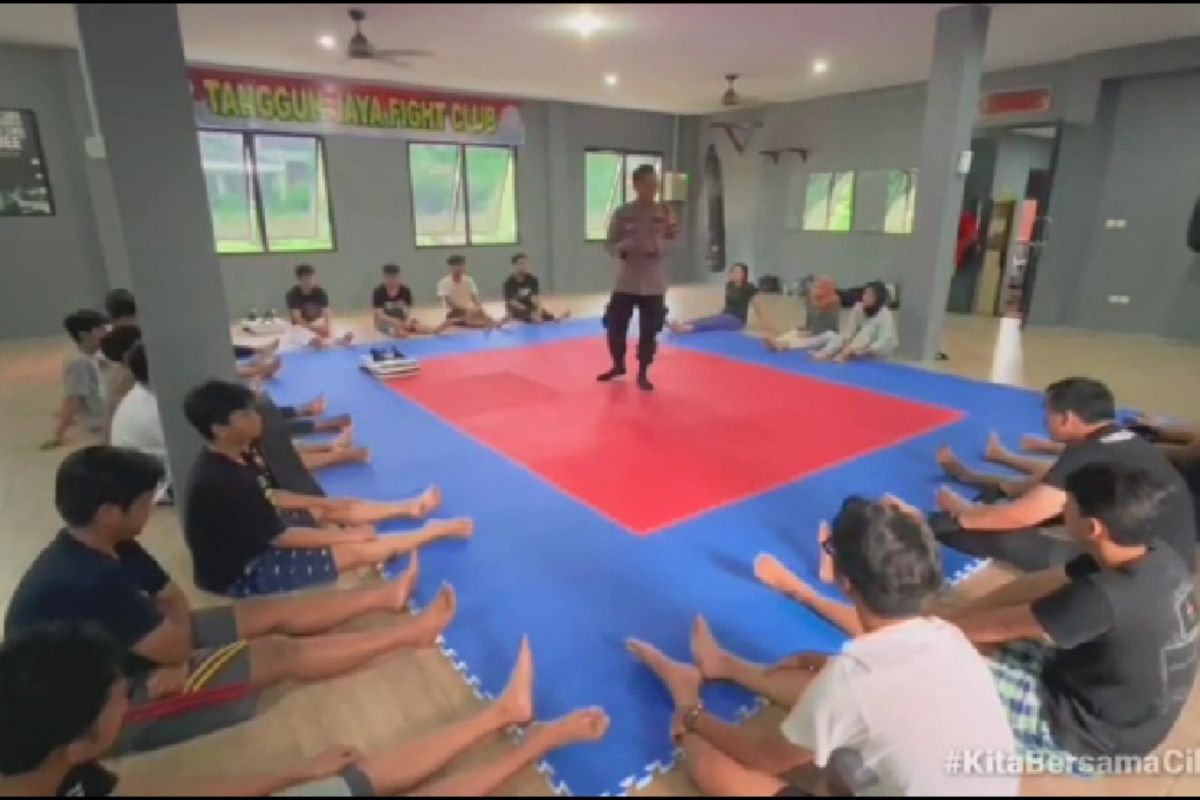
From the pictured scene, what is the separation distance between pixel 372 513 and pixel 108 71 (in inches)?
75.0

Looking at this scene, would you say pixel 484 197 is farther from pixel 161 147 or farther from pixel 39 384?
pixel 161 147

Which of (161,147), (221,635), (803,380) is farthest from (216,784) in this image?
(803,380)

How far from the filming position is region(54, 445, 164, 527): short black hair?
1700 mm

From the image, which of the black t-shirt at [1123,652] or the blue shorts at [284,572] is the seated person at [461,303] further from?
the black t-shirt at [1123,652]

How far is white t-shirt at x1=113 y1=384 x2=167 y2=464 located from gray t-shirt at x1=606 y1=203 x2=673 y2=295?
125 inches

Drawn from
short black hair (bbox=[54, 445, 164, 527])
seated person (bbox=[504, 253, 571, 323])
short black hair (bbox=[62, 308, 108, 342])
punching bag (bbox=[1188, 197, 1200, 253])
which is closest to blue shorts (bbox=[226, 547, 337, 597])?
short black hair (bbox=[54, 445, 164, 527])

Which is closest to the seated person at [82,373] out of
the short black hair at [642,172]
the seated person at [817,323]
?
the short black hair at [642,172]

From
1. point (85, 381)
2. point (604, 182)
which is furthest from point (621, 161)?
point (85, 381)

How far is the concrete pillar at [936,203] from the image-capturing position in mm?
5516

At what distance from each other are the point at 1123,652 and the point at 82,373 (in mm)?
5308

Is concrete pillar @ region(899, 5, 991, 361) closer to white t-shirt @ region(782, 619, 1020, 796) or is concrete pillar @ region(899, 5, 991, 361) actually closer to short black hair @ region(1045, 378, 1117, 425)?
short black hair @ region(1045, 378, 1117, 425)

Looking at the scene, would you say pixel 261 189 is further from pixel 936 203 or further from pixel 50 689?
pixel 50 689

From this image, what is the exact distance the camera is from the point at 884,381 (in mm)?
5539

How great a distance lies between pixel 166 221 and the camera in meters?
2.65
